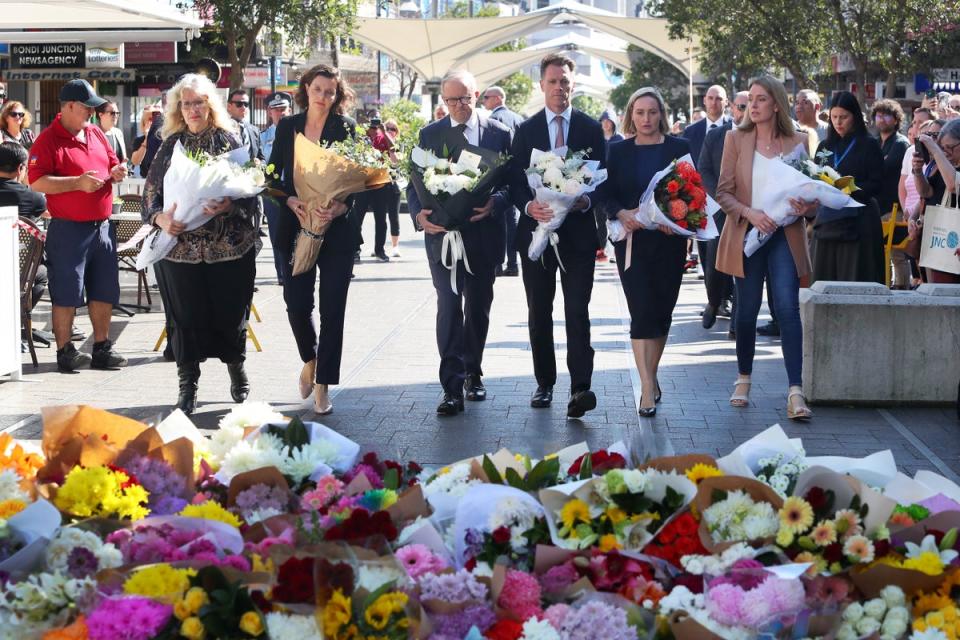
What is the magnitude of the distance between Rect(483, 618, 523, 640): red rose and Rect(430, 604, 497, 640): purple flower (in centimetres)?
2

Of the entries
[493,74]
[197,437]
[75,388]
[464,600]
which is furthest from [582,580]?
[493,74]

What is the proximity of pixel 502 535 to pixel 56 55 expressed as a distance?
20670 millimetres

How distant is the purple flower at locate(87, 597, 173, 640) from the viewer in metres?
3.05

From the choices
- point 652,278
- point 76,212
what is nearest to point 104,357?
point 76,212

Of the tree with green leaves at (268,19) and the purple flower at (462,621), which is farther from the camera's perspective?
the tree with green leaves at (268,19)

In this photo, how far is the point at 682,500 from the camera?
364 cm

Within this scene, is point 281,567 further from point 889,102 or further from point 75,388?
point 889,102

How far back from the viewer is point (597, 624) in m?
3.13

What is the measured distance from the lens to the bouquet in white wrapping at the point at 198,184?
8.24 m

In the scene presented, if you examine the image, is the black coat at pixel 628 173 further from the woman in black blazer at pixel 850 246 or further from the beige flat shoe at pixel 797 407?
the woman in black blazer at pixel 850 246

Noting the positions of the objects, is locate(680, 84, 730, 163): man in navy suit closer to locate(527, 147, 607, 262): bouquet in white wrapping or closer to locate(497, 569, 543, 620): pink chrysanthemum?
locate(527, 147, 607, 262): bouquet in white wrapping

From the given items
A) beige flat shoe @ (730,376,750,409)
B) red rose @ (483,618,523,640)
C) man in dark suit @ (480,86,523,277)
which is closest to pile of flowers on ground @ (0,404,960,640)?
red rose @ (483,618,523,640)

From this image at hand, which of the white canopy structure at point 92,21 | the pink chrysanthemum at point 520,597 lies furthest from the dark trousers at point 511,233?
the pink chrysanthemum at point 520,597

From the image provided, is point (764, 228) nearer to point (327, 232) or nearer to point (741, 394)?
point (741, 394)
